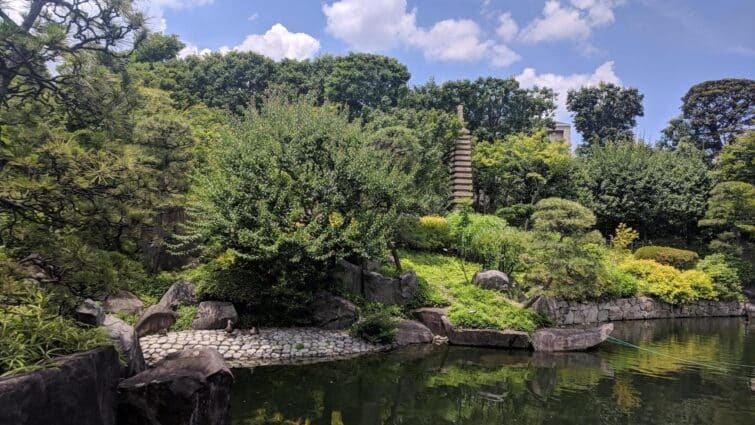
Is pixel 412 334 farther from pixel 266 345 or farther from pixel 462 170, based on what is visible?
pixel 462 170

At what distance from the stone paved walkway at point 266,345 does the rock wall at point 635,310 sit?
669 cm

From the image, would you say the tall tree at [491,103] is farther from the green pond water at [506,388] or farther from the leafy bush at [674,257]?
the green pond water at [506,388]

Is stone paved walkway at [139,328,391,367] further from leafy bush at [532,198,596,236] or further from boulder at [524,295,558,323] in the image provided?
leafy bush at [532,198,596,236]

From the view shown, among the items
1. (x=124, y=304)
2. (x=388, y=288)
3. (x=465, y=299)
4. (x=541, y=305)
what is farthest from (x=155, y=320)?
(x=541, y=305)

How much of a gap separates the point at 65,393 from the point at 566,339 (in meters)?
9.73

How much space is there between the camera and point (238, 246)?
33.9 ft

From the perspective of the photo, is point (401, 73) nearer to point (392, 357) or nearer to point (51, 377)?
point (392, 357)

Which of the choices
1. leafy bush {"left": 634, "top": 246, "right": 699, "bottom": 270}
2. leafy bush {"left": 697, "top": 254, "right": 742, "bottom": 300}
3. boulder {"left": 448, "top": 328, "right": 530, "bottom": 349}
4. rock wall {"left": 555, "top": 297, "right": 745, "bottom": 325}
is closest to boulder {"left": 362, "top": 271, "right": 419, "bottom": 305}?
boulder {"left": 448, "top": 328, "right": 530, "bottom": 349}

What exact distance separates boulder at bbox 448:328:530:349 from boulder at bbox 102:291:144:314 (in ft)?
23.5

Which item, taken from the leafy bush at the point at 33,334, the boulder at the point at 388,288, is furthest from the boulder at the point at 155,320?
the leafy bush at the point at 33,334

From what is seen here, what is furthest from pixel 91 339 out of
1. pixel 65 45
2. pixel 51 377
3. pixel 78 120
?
pixel 65 45

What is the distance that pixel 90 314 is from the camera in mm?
6344

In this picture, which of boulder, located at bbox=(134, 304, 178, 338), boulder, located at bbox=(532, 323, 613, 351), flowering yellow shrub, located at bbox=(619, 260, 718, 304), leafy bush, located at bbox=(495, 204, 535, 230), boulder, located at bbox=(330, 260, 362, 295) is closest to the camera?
boulder, located at bbox=(134, 304, 178, 338)

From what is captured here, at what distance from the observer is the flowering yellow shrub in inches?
606
